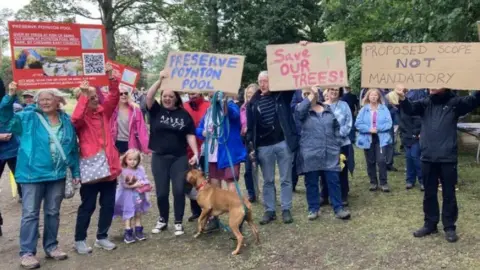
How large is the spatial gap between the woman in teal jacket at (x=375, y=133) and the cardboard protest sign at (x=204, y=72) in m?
3.14

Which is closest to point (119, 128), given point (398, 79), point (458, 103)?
Answer: point (398, 79)

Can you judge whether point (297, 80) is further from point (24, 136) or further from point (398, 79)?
point (24, 136)

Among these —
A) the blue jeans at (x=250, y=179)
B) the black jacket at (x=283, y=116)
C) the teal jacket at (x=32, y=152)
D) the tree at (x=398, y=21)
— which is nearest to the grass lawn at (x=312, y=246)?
the blue jeans at (x=250, y=179)

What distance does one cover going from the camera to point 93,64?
16.8 ft

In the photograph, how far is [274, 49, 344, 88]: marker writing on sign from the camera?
545 cm

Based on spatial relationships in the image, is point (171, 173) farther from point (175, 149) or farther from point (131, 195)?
point (131, 195)

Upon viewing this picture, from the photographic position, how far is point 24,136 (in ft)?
15.9

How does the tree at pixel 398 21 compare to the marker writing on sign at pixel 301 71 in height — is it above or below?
above

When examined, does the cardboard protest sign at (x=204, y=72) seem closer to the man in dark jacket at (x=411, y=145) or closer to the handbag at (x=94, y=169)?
the handbag at (x=94, y=169)

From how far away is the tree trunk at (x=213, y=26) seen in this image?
22.0 meters

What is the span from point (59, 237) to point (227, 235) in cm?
228

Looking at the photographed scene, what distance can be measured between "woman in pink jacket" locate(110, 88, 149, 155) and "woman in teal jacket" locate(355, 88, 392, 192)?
143 inches

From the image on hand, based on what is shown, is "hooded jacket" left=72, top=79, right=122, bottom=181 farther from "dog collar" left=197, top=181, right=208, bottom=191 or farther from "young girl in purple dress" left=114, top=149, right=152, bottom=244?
"dog collar" left=197, top=181, right=208, bottom=191

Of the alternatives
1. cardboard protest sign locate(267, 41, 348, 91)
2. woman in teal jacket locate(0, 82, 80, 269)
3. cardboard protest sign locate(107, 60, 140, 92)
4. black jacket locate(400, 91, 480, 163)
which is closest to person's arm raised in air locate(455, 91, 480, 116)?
black jacket locate(400, 91, 480, 163)
